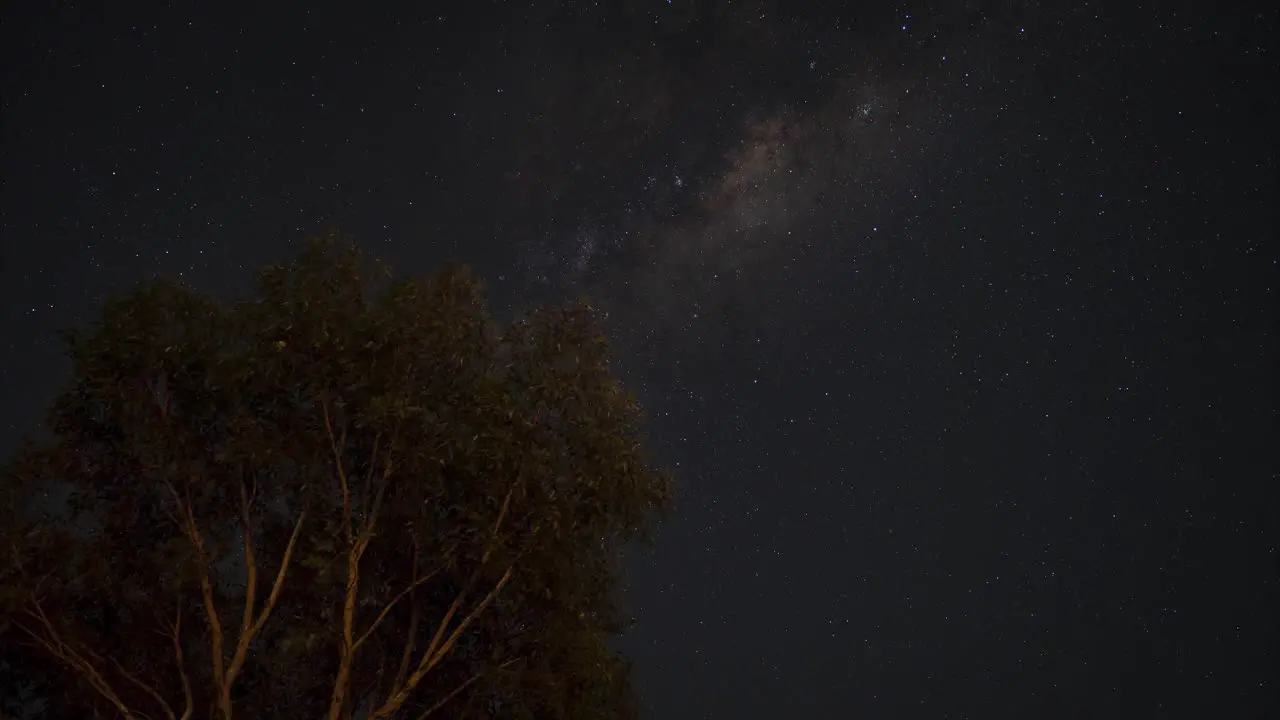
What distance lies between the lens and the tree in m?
11.1

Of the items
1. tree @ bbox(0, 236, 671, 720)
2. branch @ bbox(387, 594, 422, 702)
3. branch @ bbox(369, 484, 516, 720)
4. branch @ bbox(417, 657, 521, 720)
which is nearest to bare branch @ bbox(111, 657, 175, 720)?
tree @ bbox(0, 236, 671, 720)

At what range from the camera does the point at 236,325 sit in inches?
454

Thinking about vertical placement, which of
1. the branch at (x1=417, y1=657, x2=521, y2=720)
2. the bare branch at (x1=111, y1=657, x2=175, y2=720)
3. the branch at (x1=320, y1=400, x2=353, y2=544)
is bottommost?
the bare branch at (x1=111, y1=657, x2=175, y2=720)

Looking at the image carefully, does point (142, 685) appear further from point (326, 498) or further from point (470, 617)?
point (470, 617)

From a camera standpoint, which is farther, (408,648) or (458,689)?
(408,648)

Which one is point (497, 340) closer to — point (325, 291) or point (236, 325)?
point (325, 291)

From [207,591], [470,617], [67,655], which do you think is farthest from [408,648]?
[67,655]

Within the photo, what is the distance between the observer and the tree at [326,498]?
36.5 feet

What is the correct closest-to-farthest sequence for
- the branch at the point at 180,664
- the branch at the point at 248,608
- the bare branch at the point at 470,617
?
the branch at the point at 248,608 → the branch at the point at 180,664 → the bare branch at the point at 470,617

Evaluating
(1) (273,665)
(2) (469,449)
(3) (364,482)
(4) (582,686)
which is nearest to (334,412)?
(3) (364,482)

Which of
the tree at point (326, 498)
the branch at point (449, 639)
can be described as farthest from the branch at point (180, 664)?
the branch at point (449, 639)

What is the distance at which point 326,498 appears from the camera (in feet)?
38.8

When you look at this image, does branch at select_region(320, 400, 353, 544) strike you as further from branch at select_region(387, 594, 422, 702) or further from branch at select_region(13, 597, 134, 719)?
branch at select_region(13, 597, 134, 719)

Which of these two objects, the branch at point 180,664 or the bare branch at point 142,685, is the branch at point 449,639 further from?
the bare branch at point 142,685
